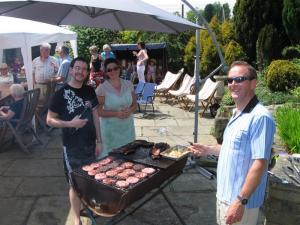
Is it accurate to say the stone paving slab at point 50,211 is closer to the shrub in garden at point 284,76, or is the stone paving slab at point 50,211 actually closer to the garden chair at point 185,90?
the shrub in garden at point 284,76

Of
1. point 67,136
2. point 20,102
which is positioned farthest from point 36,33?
point 67,136

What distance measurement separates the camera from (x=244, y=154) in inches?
114

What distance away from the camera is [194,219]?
4.76 metres

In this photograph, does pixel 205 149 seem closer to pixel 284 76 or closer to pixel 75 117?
pixel 75 117

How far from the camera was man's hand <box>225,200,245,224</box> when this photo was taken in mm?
2854

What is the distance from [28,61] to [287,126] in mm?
5262

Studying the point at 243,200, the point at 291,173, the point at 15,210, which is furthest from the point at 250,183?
the point at 15,210

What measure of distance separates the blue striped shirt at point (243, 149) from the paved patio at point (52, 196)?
176 cm

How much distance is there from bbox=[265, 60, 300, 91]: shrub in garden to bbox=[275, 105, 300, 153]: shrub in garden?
396cm

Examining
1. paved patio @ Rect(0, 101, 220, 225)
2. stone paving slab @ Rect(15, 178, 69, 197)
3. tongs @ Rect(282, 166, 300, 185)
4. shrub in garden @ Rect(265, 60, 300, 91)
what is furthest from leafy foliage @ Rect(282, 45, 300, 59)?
tongs @ Rect(282, 166, 300, 185)

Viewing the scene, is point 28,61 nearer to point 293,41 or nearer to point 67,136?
point 67,136

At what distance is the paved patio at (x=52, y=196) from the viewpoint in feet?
15.7

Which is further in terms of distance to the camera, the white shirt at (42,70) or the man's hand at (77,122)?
the white shirt at (42,70)

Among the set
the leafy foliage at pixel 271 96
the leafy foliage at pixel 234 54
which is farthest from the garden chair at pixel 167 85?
the leafy foliage at pixel 271 96
